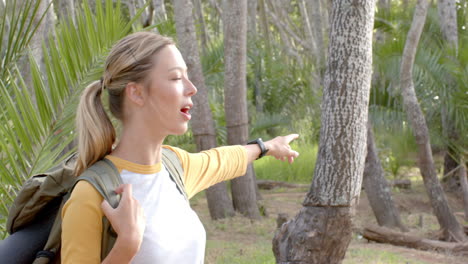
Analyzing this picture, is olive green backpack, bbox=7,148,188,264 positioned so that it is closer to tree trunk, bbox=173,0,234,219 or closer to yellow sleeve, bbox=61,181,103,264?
yellow sleeve, bbox=61,181,103,264

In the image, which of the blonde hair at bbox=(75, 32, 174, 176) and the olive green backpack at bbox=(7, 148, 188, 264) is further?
the blonde hair at bbox=(75, 32, 174, 176)

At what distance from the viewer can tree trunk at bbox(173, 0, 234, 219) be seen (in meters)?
7.90

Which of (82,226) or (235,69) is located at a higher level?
(82,226)

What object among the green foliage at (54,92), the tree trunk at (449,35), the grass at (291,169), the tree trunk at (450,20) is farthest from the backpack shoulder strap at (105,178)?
the grass at (291,169)

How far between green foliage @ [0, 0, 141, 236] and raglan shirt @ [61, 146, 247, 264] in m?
0.95

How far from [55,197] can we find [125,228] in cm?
29

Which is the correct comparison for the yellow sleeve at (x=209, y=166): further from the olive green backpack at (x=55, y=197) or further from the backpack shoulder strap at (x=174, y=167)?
the olive green backpack at (x=55, y=197)

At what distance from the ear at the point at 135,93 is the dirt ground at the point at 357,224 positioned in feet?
14.8

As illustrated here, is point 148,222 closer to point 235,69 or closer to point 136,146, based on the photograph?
point 136,146

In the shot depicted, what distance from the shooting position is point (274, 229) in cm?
800

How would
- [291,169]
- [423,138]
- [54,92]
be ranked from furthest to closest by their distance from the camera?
[291,169]
[423,138]
[54,92]

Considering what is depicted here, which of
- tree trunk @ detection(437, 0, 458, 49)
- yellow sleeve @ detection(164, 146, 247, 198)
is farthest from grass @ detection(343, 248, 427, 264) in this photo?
tree trunk @ detection(437, 0, 458, 49)

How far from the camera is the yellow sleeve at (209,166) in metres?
2.17

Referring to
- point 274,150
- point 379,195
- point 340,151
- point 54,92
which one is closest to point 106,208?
point 274,150
